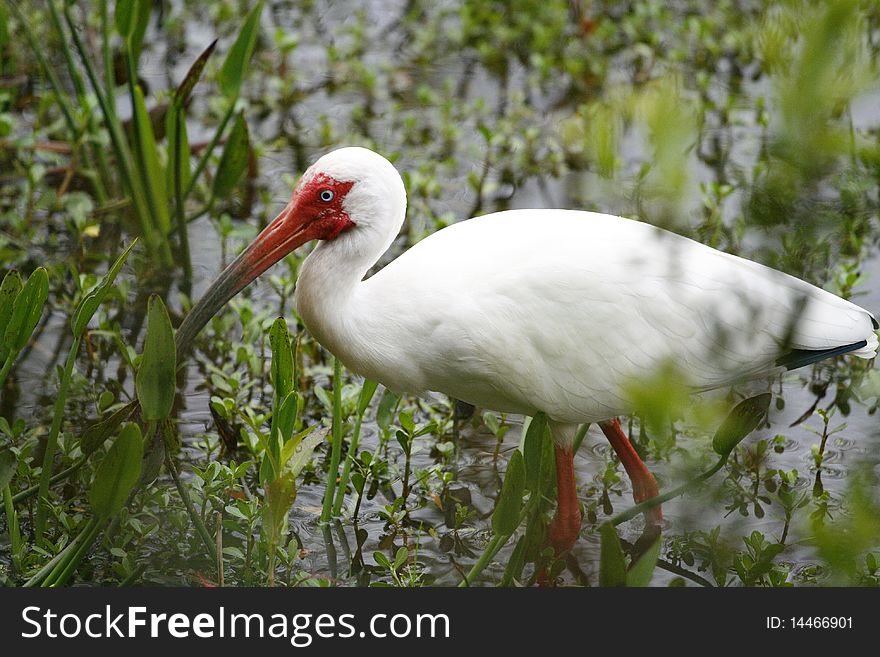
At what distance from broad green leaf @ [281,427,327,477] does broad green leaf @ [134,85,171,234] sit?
1719mm

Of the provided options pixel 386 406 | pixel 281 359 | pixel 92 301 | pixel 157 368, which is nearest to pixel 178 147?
pixel 386 406

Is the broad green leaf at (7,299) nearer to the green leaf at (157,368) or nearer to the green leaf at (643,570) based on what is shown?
the green leaf at (157,368)

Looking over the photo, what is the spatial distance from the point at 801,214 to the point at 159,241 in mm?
3693

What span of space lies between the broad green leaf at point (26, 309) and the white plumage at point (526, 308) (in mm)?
687

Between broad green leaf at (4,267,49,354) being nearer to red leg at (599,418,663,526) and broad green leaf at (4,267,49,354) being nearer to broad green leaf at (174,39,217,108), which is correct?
broad green leaf at (174,39,217,108)

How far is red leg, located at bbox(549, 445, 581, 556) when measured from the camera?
324cm

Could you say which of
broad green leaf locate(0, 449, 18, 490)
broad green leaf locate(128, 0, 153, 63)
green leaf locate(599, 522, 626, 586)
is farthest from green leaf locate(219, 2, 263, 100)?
green leaf locate(599, 522, 626, 586)

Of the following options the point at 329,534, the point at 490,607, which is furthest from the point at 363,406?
the point at 490,607

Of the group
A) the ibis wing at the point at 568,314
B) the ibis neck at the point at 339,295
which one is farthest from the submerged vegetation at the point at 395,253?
the ibis wing at the point at 568,314

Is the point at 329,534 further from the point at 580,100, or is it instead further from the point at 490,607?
the point at 580,100

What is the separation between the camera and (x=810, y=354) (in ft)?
10.0

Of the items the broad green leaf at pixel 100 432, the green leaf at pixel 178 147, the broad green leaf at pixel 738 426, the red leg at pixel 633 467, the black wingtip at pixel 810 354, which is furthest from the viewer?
the green leaf at pixel 178 147

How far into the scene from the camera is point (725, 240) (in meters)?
4.48

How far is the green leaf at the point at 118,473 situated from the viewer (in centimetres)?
228
